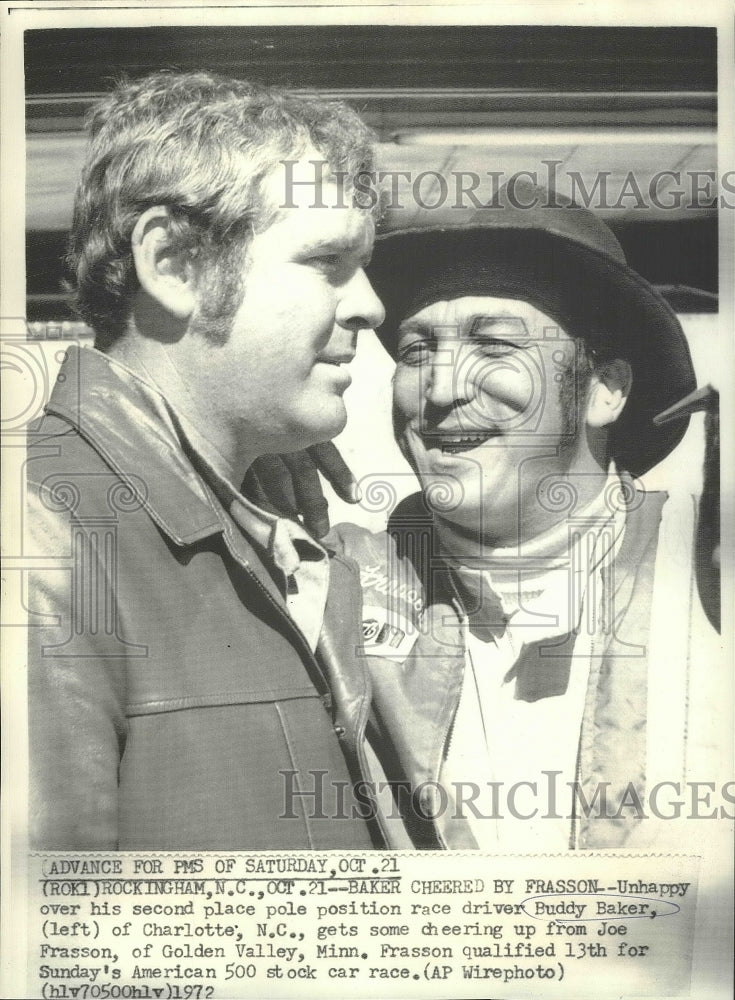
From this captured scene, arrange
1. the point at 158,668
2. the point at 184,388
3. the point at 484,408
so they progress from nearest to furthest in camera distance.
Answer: the point at 158,668 → the point at 184,388 → the point at 484,408

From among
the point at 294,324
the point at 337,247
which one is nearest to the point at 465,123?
the point at 337,247

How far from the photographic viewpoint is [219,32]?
9.50 ft

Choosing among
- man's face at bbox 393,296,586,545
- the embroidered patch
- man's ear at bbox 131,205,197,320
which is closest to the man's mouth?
man's face at bbox 393,296,586,545

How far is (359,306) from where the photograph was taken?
9.34ft

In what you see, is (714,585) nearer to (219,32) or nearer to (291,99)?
(291,99)

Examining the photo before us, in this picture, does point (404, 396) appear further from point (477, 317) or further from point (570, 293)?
point (570, 293)

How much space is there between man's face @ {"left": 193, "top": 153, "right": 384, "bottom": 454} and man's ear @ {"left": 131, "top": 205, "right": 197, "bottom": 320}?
0.06 m

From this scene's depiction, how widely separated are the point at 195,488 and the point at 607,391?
112 centimetres

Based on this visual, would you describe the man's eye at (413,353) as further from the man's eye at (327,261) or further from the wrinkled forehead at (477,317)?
the man's eye at (327,261)

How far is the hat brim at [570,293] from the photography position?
287 centimetres

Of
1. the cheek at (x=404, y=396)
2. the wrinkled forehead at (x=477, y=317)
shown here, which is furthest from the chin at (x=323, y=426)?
the wrinkled forehead at (x=477, y=317)

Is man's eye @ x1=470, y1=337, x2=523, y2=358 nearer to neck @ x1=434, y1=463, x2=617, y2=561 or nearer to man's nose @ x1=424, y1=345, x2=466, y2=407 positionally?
man's nose @ x1=424, y1=345, x2=466, y2=407

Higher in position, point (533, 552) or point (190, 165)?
point (190, 165)

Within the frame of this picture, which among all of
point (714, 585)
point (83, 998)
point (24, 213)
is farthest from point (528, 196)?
point (83, 998)
